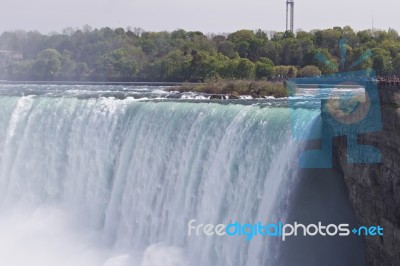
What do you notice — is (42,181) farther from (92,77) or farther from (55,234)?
(92,77)

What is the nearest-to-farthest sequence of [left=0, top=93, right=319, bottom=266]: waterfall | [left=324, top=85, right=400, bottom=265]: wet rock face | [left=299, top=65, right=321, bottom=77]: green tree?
1. [left=324, top=85, right=400, bottom=265]: wet rock face
2. [left=0, top=93, right=319, bottom=266]: waterfall
3. [left=299, top=65, right=321, bottom=77]: green tree

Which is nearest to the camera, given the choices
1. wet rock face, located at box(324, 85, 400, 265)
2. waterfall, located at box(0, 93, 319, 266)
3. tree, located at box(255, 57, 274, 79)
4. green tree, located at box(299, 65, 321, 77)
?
wet rock face, located at box(324, 85, 400, 265)

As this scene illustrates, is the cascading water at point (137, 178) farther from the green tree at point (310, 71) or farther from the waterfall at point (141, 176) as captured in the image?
the green tree at point (310, 71)

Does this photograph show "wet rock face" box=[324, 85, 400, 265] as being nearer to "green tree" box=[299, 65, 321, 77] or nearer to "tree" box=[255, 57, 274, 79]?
"green tree" box=[299, 65, 321, 77]

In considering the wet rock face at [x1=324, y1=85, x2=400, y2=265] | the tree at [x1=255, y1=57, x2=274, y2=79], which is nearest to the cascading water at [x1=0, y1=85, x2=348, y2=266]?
the wet rock face at [x1=324, y1=85, x2=400, y2=265]

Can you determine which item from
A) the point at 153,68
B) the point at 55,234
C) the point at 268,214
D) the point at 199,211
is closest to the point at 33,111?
the point at 55,234

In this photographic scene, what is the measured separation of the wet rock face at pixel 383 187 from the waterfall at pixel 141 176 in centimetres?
181

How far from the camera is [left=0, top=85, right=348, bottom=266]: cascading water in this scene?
16.9m

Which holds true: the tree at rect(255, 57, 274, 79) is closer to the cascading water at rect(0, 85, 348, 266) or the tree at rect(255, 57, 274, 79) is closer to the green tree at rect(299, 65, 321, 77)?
the green tree at rect(299, 65, 321, 77)

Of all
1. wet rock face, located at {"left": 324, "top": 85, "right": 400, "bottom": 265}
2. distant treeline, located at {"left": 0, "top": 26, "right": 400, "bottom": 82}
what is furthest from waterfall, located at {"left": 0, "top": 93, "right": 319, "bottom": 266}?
distant treeline, located at {"left": 0, "top": 26, "right": 400, "bottom": 82}

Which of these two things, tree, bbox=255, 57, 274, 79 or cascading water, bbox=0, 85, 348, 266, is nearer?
cascading water, bbox=0, 85, 348, 266

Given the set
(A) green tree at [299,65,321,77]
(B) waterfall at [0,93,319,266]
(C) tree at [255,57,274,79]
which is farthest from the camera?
(C) tree at [255,57,274,79]

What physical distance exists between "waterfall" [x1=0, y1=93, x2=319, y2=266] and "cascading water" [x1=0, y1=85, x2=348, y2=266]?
36 mm

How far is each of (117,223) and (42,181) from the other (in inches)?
202
